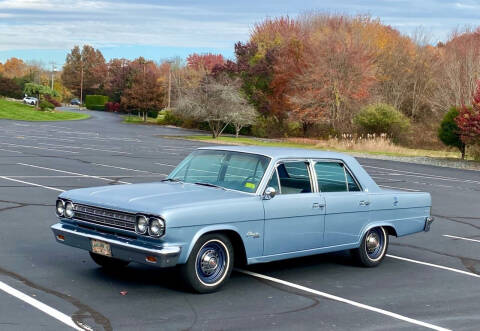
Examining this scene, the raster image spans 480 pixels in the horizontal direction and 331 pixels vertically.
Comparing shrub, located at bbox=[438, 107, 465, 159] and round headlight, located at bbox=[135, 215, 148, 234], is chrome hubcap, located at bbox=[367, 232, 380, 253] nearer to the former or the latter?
round headlight, located at bbox=[135, 215, 148, 234]

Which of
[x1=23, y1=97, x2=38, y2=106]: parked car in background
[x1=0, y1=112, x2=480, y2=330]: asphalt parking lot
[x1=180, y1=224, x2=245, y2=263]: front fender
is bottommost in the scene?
[x1=0, y1=112, x2=480, y2=330]: asphalt parking lot

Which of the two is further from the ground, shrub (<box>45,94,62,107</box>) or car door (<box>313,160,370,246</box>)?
shrub (<box>45,94,62,107</box>)

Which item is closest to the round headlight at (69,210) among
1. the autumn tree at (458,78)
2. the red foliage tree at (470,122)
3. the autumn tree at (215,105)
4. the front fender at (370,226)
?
the front fender at (370,226)

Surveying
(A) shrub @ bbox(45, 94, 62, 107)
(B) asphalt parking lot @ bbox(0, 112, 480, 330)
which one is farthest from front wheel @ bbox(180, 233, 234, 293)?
(A) shrub @ bbox(45, 94, 62, 107)

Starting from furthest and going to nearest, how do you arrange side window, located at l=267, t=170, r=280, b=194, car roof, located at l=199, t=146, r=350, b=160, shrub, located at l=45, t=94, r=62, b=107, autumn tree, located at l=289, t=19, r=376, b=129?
1. shrub, located at l=45, t=94, r=62, b=107
2. autumn tree, located at l=289, t=19, r=376, b=129
3. car roof, located at l=199, t=146, r=350, b=160
4. side window, located at l=267, t=170, r=280, b=194

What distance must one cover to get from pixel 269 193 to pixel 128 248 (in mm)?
1707

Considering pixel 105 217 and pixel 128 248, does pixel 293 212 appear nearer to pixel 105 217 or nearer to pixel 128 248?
pixel 128 248

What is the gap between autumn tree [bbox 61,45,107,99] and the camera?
5648 inches

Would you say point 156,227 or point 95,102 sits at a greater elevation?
point 95,102

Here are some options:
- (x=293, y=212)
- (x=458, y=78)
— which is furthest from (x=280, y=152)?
(x=458, y=78)

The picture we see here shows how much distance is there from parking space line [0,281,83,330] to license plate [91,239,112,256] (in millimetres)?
842

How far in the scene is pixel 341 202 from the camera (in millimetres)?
8711

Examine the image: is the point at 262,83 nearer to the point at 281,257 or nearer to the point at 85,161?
the point at 85,161

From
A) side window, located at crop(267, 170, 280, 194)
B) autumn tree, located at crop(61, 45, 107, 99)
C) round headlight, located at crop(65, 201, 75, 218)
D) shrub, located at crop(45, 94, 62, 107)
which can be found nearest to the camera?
round headlight, located at crop(65, 201, 75, 218)
